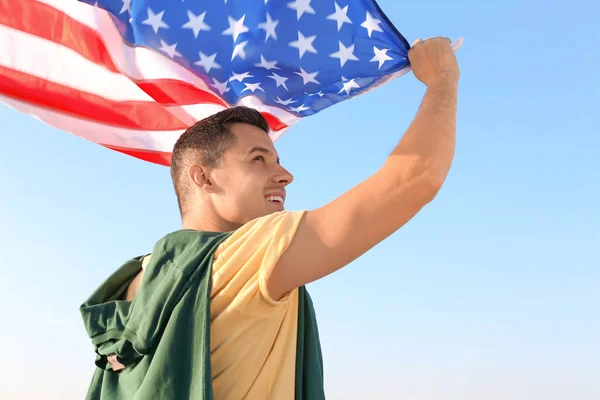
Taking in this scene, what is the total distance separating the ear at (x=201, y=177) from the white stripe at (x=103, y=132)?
1587mm

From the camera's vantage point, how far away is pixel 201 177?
159 inches

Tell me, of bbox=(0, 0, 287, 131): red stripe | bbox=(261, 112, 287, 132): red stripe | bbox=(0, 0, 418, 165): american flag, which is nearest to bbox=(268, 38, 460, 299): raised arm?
bbox=(0, 0, 418, 165): american flag

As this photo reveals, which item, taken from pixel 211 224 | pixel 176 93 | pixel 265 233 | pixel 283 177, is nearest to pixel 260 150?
pixel 283 177

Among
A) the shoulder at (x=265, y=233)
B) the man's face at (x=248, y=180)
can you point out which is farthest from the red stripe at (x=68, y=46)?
the shoulder at (x=265, y=233)

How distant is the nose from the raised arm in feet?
3.04

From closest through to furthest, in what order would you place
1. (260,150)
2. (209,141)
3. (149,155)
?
(260,150) → (209,141) → (149,155)

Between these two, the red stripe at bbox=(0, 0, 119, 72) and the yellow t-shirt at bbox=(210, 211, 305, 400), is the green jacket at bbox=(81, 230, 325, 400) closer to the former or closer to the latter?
the yellow t-shirt at bbox=(210, 211, 305, 400)

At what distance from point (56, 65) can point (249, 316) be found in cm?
319

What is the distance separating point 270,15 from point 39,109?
210 centimetres

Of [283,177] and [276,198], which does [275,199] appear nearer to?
[276,198]

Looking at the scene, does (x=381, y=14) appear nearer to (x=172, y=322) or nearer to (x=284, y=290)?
(x=284, y=290)

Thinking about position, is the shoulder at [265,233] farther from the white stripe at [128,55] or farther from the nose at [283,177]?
the white stripe at [128,55]

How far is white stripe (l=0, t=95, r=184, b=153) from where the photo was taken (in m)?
5.42

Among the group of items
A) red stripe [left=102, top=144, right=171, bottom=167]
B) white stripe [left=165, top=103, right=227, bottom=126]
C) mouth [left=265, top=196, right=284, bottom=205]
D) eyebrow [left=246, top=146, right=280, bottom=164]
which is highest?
white stripe [left=165, top=103, right=227, bottom=126]
